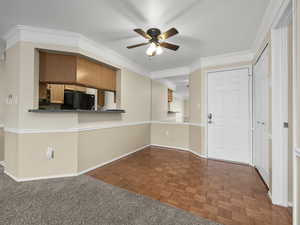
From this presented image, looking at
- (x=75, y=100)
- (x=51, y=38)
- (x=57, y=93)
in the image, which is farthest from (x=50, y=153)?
(x=51, y=38)

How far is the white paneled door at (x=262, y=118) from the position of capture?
204cm

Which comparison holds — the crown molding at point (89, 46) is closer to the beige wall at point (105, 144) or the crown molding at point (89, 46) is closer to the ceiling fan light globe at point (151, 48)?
the ceiling fan light globe at point (151, 48)

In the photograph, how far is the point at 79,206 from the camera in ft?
5.19

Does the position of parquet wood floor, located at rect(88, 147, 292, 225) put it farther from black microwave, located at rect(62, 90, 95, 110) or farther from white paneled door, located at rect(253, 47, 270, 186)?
black microwave, located at rect(62, 90, 95, 110)

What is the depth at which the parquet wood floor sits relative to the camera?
148 centimetres

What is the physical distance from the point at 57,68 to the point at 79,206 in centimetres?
222

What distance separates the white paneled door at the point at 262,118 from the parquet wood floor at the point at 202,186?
26 cm

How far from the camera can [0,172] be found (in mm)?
2418

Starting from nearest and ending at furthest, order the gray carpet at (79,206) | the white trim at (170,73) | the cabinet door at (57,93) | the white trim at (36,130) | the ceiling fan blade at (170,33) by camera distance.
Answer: the gray carpet at (79,206) < the ceiling fan blade at (170,33) < the white trim at (36,130) < the cabinet door at (57,93) < the white trim at (170,73)

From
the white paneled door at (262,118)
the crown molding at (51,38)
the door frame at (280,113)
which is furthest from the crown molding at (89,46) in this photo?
the door frame at (280,113)

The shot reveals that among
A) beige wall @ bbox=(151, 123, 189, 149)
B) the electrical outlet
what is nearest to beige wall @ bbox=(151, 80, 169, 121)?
beige wall @ bbox=(151, 123, 189, 149)

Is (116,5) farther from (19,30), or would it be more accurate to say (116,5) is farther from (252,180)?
(252,180)

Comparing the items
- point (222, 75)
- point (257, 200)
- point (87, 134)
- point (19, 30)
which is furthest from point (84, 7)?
point (257, 200)

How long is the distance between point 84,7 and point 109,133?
7.17ft
